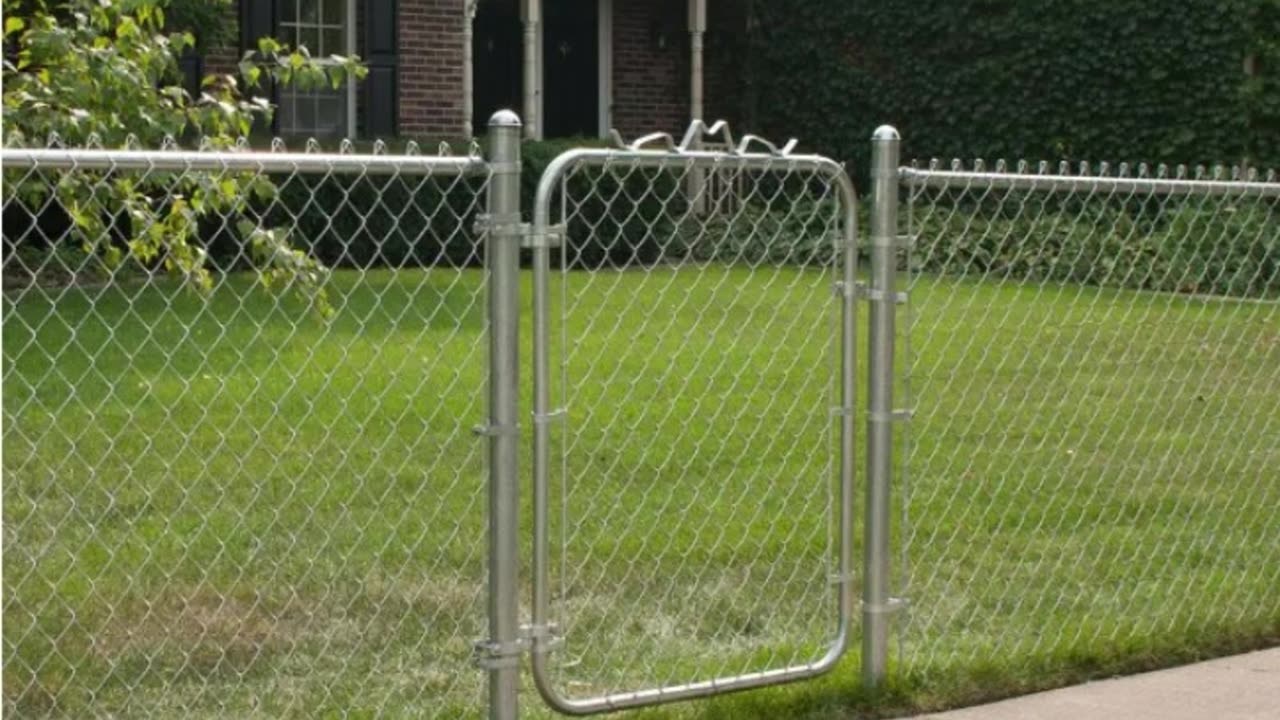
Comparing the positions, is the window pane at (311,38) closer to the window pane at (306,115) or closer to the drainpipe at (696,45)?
the window pane at (306,115)

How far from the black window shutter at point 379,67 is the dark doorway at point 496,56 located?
8.27 feet

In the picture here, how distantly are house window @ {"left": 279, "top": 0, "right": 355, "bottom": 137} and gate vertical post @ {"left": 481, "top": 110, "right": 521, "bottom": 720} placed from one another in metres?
13.9

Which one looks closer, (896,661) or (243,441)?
(896,661)

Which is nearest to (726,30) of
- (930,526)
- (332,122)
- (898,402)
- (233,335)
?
(332,122)

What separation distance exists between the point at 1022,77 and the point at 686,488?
12452 millimetres

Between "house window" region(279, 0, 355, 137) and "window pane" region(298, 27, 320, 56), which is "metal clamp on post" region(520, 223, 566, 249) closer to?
"house window" region(279, 0, 355, 137)

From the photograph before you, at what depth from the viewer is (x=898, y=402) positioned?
28.5 ft

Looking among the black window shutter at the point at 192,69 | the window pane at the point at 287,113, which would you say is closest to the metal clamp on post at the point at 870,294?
the black window shutter at the point at 192,69

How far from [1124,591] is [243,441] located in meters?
3.70

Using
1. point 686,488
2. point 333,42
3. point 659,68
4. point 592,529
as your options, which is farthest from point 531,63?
point 592,529

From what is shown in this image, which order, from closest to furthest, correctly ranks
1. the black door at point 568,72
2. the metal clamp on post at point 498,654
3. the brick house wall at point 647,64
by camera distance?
the metal clamp on post at point 498,654 → the black door at point 568,72 → the brick house wall at point 647,64

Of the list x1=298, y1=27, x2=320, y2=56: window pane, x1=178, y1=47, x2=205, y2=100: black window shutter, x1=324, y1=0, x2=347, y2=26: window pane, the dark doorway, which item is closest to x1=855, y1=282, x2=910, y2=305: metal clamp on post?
x1=178, y1=47, x2=205, y2=100: black window shutter

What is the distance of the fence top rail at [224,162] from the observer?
3891mm

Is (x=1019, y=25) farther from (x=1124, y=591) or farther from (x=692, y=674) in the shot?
(x=692, y=674)
